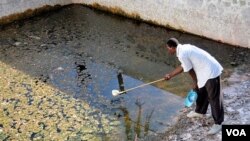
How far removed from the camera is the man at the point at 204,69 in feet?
19.0

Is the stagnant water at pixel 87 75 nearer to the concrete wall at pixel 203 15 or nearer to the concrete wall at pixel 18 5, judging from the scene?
the concrete wall at pixel 203 15

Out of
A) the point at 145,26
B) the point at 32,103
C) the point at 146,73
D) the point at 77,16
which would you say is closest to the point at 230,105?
the point at 146,73

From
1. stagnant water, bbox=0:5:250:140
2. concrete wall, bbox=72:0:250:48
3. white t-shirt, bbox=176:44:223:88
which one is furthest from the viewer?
concrete wall, bbox=72:0:250:48

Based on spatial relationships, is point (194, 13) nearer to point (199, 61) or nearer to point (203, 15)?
point (203, 15)

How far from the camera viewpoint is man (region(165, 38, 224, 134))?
578cm

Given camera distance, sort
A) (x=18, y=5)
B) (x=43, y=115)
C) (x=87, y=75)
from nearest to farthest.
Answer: (x=43, y=115)
(x=87, y=75)
(x=18, y=5)

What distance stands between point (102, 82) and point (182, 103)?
1801 mm

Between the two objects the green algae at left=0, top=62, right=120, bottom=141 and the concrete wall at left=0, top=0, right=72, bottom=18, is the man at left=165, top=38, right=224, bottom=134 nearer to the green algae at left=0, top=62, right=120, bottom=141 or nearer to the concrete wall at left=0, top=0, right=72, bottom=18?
the green algae at left=0, top=62, right=120, bottom=141

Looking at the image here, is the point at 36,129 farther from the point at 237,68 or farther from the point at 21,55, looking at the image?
the point at 237,68

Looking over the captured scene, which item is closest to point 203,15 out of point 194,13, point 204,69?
point 194,13

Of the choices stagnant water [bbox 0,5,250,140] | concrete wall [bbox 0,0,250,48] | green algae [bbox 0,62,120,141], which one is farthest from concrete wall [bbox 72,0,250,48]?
green algae [bbox 0,62,120,141]

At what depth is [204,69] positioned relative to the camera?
5844 mm

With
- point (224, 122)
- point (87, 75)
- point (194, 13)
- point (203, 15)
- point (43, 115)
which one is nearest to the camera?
point (224, 122)

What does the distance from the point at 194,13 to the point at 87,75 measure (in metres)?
3.08
